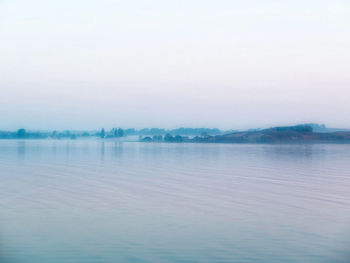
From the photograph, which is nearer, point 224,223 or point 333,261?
point 333,261

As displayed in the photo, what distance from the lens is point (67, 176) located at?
19.8 m

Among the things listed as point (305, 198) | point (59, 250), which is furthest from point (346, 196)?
point (59, 250)

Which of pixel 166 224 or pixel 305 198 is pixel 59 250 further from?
pixel 305 198

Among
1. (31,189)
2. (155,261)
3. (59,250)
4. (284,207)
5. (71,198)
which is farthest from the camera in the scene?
(31,189)

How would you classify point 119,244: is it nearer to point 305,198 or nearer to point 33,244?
point 33,244

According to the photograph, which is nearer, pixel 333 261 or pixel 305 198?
pixel 333 261

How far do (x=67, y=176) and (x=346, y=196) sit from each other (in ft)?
41.8

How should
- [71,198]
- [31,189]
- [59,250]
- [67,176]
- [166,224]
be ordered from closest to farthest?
1. [59,250]
2. [166,224]
3. [71,198]
4. [31,189]
5. [67,176]

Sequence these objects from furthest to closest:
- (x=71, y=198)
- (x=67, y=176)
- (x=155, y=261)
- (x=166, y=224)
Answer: (x=67, y=176) → (x=71, y=198) → (x=166, y=224) → (x=155, y=261)

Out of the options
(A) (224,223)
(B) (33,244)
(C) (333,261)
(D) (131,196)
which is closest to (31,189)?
(D) (131,196)

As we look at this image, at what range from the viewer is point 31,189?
15.1 meters

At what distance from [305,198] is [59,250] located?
8896 millimetres

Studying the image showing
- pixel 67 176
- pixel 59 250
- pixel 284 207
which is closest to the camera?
pixel 59 250

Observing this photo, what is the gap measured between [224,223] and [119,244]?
2.95m
